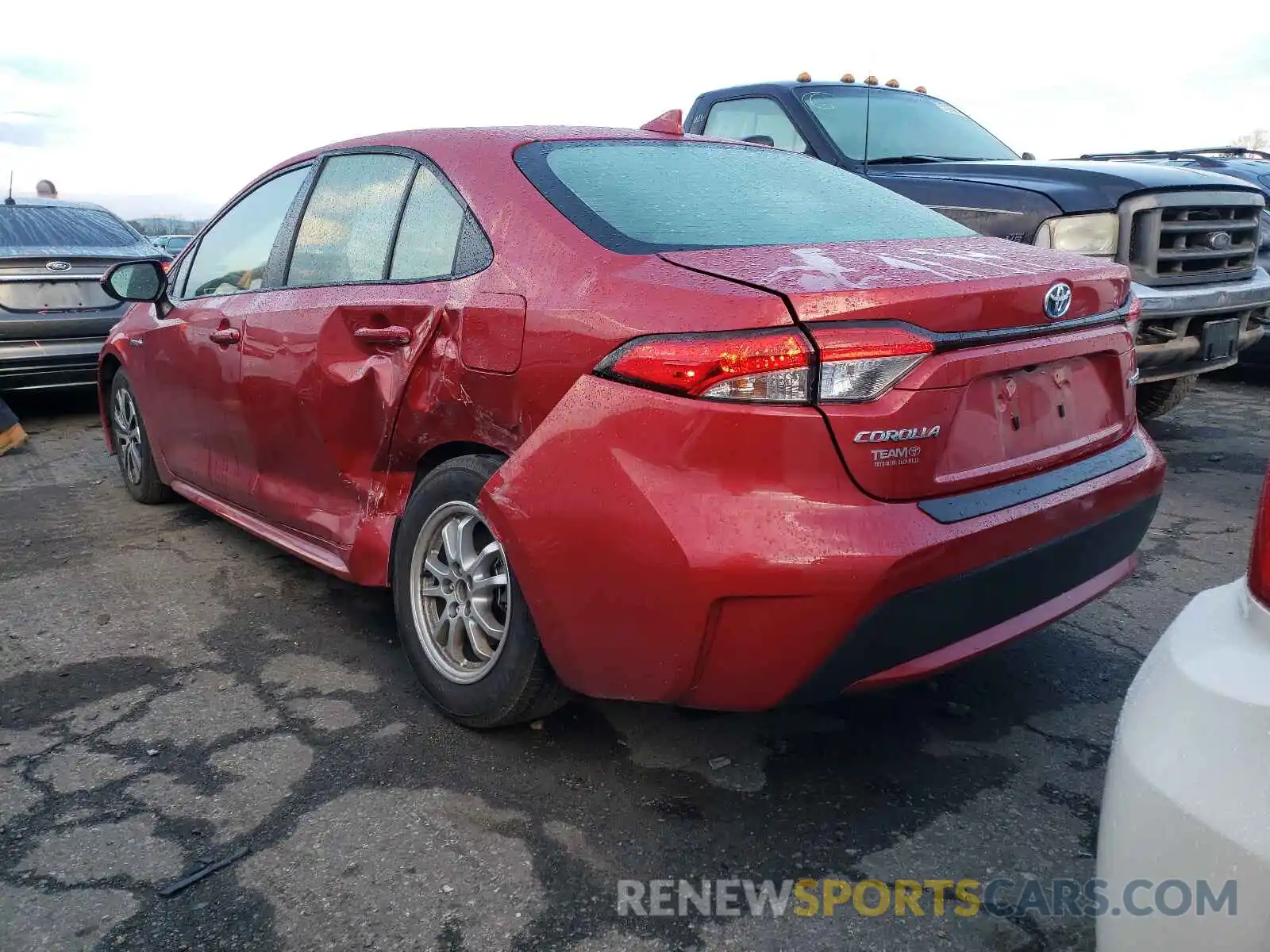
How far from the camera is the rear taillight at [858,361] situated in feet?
6.81

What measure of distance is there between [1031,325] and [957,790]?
1075 millimetres

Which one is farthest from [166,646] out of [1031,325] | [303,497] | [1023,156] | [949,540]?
[1023,156]

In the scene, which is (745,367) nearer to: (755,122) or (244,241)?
(244,241)

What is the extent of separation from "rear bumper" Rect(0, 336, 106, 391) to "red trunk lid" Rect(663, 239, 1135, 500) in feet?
18.8

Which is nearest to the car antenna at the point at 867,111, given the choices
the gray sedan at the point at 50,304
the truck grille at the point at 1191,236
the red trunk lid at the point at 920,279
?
the truck grille at the point at 1191,236

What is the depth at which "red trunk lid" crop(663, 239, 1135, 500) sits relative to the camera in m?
2.10

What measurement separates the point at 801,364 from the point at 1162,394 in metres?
4.63

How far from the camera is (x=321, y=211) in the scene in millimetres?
3520

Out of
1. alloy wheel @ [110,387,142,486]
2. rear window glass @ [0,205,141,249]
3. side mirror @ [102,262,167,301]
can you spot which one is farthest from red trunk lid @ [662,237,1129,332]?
rear window glass @ [0,205,141,249]

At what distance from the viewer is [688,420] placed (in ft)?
6.88

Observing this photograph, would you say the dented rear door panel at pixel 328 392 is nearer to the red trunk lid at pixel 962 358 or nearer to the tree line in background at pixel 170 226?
the red trunk lid at pixel 962 358

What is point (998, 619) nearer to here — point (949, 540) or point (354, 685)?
point (949, 540)

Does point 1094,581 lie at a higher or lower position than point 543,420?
lower

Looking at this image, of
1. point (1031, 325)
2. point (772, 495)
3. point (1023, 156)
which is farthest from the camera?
point (1023, 156)
